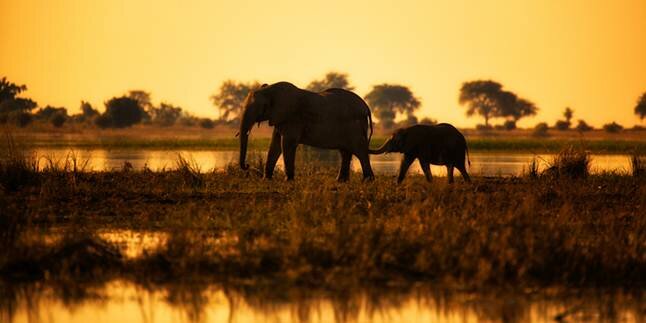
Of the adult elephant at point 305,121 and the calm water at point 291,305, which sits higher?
the adult elephant at point 305,121

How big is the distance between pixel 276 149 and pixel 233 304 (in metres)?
10.9

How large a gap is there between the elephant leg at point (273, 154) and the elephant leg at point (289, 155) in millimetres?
281

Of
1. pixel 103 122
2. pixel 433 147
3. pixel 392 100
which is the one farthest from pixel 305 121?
pixel 392 100

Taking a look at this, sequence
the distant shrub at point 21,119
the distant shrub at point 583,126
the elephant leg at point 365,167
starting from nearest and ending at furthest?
1. the elephant leg at point 365,167
2. the distant shrub at point 21,119
3. the distant shrub at point 583,126

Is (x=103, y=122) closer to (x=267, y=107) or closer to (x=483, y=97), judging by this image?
(x=483, y=97)

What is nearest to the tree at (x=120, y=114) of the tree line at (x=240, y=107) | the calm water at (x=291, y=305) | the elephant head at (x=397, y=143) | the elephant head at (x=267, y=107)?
the tree line at (x=240, y=107)

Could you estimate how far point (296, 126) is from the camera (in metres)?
19.7

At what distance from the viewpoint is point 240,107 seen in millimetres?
103875

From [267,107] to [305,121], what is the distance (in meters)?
0.74

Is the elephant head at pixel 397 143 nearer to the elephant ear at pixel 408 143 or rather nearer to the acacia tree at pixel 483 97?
the elephant ear at pixel 408 143

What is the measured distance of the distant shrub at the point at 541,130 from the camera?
253 feet

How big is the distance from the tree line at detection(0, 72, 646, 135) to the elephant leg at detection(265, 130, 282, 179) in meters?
46.9

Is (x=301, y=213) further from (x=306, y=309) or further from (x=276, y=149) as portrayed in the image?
(x=276, y=149)

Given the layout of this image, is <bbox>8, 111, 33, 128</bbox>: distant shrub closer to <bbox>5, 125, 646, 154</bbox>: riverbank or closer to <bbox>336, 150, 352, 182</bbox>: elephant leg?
<bbox>5, 125, 646, 154</bbox>: riverbank
